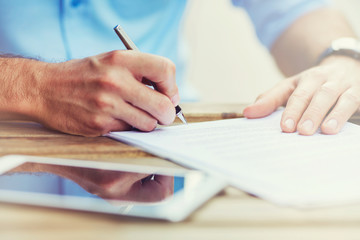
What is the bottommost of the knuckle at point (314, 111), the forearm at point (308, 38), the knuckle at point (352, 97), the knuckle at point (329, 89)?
the knuckle at point (314, 111)

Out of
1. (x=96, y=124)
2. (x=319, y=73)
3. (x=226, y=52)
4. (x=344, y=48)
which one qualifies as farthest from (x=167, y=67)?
(x=226, y=52)

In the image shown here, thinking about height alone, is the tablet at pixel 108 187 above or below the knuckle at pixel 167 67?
below

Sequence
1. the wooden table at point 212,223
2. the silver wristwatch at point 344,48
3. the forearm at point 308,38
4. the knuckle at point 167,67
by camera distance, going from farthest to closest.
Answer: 1. the forearm at point 308,38
2. the silver wristwatch at point 344,48
3. the knuckle at point 167,67
4. the wooden table at point 212,223

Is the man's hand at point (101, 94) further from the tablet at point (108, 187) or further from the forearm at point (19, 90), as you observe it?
the tablet at point (108, 187)

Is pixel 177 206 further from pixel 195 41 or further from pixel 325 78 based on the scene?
pixel 195 41

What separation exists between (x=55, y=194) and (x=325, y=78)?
589 millimetres

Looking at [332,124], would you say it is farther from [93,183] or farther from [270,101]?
Result: [93,183]

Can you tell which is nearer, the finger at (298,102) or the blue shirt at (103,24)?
the finger at (298,102)

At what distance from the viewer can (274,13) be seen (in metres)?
1.21

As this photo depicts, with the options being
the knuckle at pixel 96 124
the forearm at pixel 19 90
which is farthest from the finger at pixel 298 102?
the forearm at pixel 19 90

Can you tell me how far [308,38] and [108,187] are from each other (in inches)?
34.8

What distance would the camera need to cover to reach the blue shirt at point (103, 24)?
41.1 inches

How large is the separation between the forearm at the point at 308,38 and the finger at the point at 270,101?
0.84 ft

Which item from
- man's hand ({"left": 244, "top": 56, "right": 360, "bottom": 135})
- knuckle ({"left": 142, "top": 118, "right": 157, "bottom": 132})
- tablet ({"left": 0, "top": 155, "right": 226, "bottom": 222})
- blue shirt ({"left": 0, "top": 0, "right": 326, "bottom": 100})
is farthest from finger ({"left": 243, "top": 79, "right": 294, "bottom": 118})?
blue shirt ({"left": 0, "top": 0, "right": 326, "bottom": 100})
